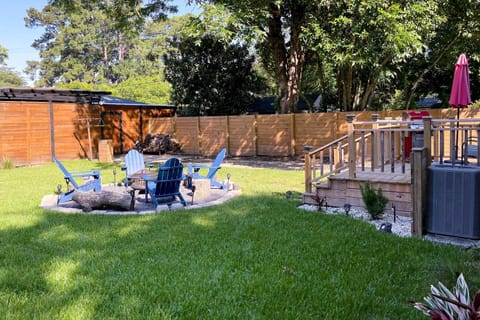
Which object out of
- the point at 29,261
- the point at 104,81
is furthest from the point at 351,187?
the point at 104,81

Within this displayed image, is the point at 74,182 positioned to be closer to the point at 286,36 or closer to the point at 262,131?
the point at 262,131

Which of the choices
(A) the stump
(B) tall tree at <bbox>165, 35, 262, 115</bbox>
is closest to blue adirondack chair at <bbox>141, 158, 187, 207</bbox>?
(A) the stump

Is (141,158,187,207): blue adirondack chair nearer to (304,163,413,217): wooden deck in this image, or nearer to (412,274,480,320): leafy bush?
(304,163,413,217): wooden deck

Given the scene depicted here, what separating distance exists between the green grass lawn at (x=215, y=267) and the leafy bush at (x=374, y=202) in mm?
383

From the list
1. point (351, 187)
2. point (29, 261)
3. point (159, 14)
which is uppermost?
point (159, 14)

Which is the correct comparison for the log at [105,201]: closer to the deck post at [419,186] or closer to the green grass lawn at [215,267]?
the green grass lawn at [215,267]

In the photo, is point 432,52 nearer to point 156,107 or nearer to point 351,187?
point 351,187

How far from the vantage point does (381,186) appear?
19.4 ft

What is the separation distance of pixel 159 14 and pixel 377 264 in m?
14.5

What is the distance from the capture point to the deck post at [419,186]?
463 cm

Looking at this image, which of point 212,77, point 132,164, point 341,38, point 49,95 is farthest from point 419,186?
point 212,77

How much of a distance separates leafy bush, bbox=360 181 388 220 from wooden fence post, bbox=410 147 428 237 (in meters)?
0.71

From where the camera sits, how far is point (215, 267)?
3605 millimetres

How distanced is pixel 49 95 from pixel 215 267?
45.4 feet
